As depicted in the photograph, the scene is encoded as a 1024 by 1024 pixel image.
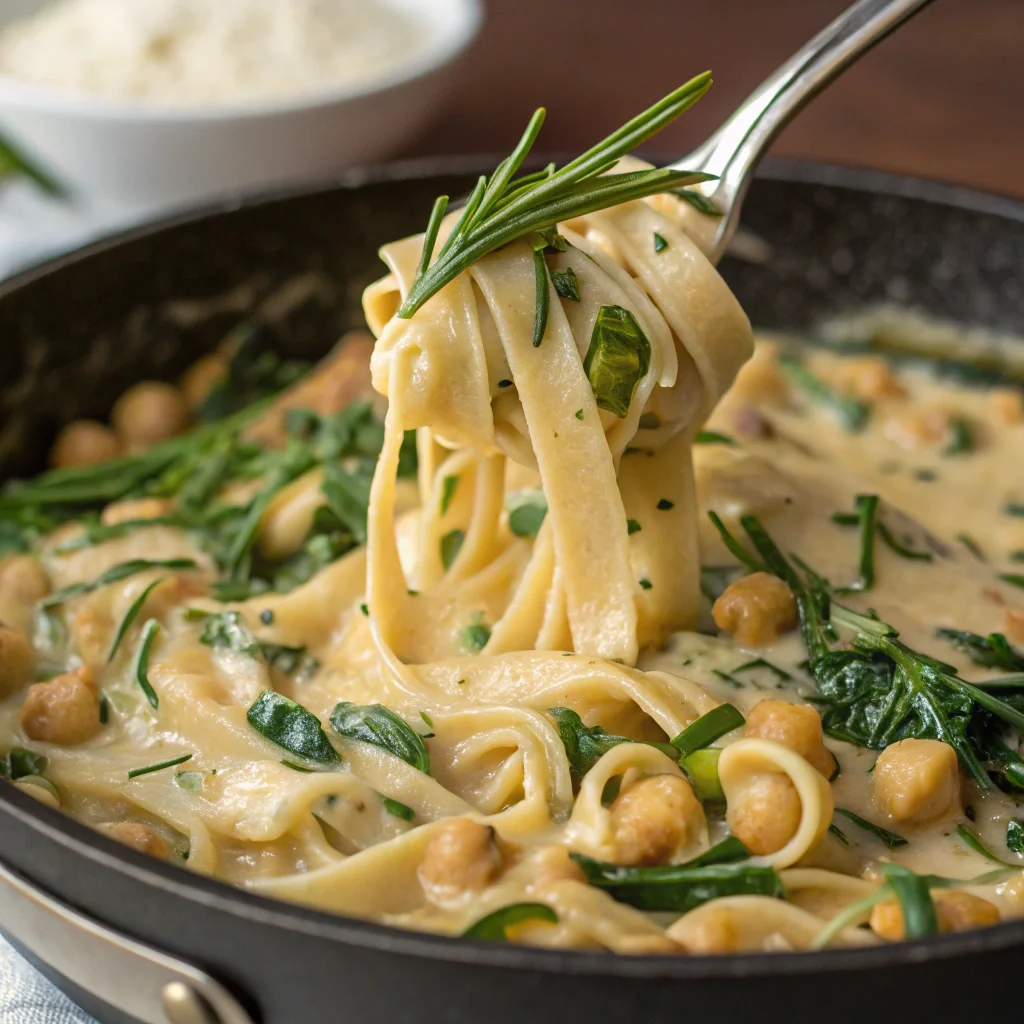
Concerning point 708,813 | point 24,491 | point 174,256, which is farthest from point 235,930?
point 174,256

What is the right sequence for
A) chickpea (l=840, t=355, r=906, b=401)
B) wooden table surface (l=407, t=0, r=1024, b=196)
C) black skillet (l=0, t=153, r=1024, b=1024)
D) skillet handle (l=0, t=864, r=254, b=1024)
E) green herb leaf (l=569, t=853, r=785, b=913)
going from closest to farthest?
1. black skillet (l=0, t=153, r=1024, b=1024)
2. skillet handle (l=0, t=864, r=254, b=1024)
3. green herb leaf (l=569, t=853, r=785, b=913)
4. chickpea (l=840, t=355, r=906, b=401)
5. wooden table surface (l=407, t=0, r=1024, b=196)

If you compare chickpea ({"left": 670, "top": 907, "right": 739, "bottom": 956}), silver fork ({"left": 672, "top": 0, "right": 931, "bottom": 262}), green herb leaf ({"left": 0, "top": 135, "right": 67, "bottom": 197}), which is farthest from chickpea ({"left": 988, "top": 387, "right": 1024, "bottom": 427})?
green herb leaf ({"left": 0, "top": 135, "right": 67, "bottom": 197})

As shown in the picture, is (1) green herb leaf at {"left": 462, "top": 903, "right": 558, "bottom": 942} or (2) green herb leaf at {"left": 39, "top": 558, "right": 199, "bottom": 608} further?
(2) green herb leaf at {"left": 39, "top": 558, "right": 199, "bottom": 608}

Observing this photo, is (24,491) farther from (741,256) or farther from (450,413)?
(741,256)

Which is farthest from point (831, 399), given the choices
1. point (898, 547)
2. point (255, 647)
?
point (255, 647)

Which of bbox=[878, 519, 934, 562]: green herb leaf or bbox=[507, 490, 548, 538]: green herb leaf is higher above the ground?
bbox=[507, 490, 548, 538]: green herb leaf

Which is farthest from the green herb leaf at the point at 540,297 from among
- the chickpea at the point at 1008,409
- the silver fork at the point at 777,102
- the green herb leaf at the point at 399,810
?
the chickpea at the point at 1008,409

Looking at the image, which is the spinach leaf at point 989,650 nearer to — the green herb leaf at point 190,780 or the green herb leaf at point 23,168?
the green herb leaf at point 190,780

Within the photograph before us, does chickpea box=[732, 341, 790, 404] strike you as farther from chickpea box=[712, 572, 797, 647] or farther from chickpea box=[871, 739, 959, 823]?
chickpea box=[871, 739, 959, 823]
